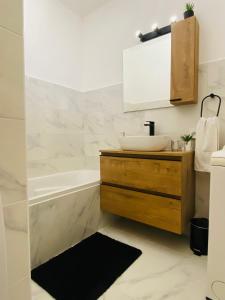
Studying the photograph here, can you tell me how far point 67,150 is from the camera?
2.46 meters

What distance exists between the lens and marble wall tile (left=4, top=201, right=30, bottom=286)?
0.55m

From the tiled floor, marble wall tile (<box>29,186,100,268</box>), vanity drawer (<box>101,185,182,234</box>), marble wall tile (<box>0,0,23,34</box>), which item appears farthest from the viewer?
vanity drawer (<box>101,185,182,234</box>)

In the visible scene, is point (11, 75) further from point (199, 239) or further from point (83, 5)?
point (83, 5)

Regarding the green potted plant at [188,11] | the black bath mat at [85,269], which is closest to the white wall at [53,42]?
the green potted plant at [188,11]

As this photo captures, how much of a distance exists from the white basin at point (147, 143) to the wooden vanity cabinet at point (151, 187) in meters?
0.06

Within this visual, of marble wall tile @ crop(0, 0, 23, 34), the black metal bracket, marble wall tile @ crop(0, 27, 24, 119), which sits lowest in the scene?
marble wall tile @ crop(0, 27, 24, 119)

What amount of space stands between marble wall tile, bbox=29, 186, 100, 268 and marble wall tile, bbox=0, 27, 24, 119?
103cm

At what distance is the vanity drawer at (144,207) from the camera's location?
151 cm

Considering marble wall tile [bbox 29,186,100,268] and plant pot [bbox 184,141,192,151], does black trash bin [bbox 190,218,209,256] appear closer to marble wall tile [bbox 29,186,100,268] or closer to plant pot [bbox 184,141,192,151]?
plant pot [bbox 184,141,192,151]

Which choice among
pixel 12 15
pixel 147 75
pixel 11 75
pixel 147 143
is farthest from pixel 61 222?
pixel 147 75

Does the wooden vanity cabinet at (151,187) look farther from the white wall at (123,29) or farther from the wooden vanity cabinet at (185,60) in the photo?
the white wall at (123,29)

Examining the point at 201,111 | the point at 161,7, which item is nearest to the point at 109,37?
the point at 161,7

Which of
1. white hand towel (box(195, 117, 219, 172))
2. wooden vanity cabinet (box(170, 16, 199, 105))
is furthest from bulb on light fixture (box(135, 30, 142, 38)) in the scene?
white hand towel (box(195, 117, 219, 172))

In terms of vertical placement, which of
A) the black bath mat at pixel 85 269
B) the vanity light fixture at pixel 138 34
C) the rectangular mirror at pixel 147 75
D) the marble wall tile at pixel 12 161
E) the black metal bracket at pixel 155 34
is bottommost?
the black bath mat at pixel 85 269
